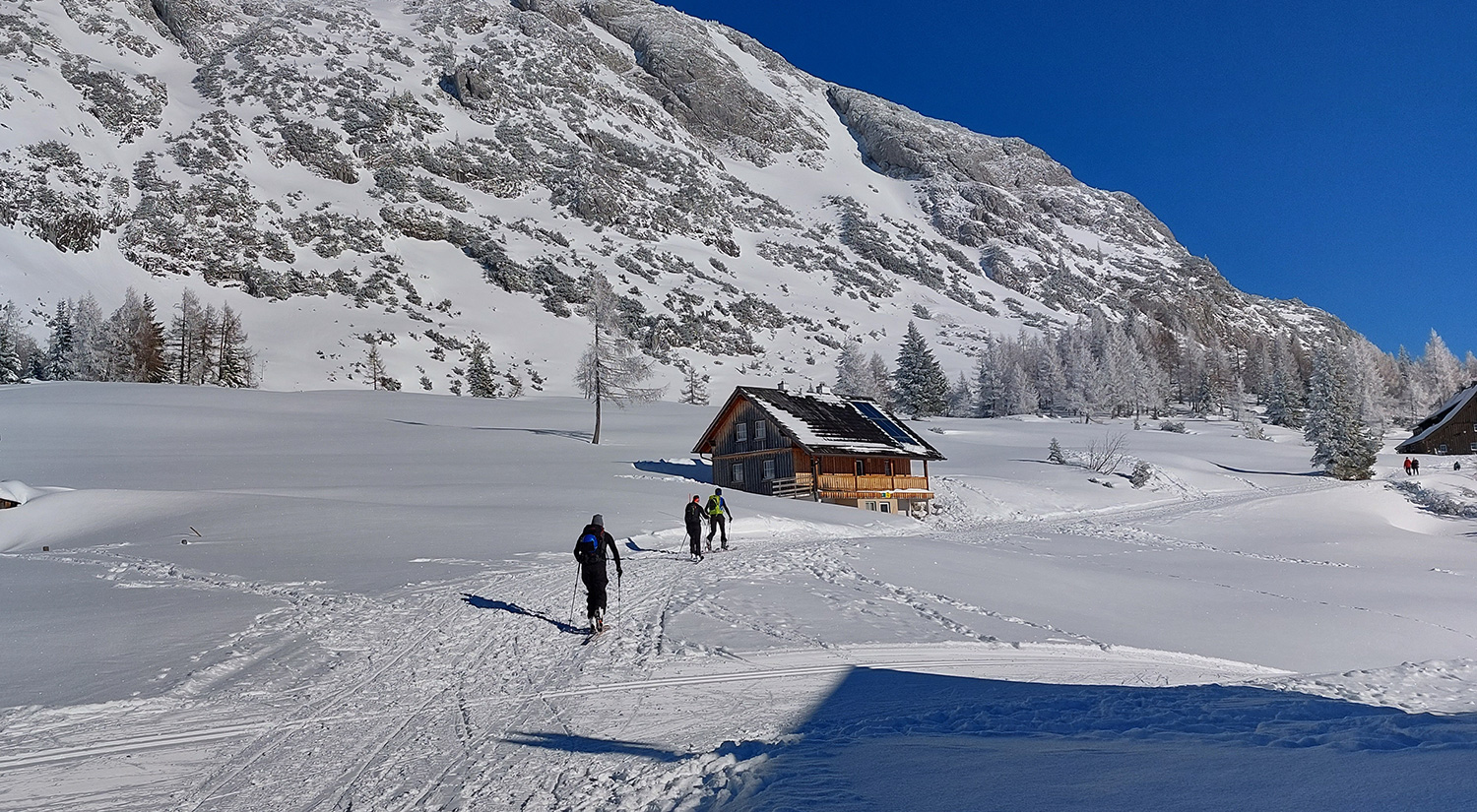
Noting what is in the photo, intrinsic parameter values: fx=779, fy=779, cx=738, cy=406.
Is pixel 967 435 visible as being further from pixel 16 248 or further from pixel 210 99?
pixel 210 99

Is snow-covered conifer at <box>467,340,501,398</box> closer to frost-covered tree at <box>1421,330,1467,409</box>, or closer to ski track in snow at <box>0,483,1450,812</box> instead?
ski track in snow at <box>0,483,1450,812</box>

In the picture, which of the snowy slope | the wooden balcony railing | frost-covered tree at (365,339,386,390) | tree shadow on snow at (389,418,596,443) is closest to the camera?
the snowy slope

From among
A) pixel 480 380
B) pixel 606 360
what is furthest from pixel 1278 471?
pixel 480 380

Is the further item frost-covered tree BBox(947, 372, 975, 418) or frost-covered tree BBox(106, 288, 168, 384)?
frost-covered tree BBox(947, 372, 975, 418)

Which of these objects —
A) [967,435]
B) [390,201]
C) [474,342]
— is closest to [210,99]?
[390,201]

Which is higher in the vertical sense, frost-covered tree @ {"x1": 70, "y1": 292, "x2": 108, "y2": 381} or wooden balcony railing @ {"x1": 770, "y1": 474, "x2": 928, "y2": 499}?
frost-covered tree @ {"x1": 70, "y1": 292, "x2": 108, "y2": 381}

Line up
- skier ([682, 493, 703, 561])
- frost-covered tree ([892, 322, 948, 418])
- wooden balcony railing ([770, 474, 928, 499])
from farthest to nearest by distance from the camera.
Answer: frost-covered tree ([892, 322, 948, 418]) → wooden balcony railing ([770, 474, 928, 499]) → skier ([682, 493, 703, 561])

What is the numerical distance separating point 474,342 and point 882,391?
49.8 meters

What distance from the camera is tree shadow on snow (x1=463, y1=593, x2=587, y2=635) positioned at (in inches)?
445

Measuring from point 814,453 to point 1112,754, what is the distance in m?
29.6

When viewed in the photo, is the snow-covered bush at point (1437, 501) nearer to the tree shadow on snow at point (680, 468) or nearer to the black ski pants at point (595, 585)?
the tree shadow on snow at point (680, 468)

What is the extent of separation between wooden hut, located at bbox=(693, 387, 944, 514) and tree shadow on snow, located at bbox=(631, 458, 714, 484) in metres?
1.00

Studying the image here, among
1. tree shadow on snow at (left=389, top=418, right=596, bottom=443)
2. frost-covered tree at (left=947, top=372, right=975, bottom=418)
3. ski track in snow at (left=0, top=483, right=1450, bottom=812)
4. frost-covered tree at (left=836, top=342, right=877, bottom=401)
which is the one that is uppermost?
frost-covered tree at (left=836, top=342, right=877, bottom=401)

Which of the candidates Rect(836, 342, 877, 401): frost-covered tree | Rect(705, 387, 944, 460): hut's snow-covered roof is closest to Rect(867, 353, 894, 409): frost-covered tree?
Rect(836, 342, 877, 401): frost-covered tree
